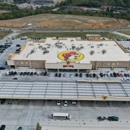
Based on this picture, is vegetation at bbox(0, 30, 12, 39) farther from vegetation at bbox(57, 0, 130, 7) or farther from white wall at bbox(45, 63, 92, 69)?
vegetation at bbox(57, 0, 130, 7)

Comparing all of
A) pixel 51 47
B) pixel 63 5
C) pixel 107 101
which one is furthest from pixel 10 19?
pixel 107 101

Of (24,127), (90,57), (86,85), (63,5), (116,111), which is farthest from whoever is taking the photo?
(63,5)

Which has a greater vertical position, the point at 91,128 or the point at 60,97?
the point at 60,97

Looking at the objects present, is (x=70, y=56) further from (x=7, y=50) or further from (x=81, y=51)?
(x=7, y=50)

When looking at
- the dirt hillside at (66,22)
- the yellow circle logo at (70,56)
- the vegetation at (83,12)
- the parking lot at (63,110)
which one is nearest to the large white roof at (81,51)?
the yellow circle logo at (70,56)

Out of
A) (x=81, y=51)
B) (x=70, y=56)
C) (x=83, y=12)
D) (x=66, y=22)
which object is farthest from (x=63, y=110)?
(x=83, y=12)

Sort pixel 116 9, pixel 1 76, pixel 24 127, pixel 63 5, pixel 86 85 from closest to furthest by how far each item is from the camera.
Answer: pixel 24 127 → pixel 86 85 → pixel 1 76 → pixel 116 9 → pixel 63 5

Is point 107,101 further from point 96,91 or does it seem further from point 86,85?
point 86,85

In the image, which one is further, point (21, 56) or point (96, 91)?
point (21, 56)

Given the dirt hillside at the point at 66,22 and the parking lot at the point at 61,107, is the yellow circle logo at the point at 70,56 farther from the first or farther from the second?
the dirt hillside at the point at 66,22
